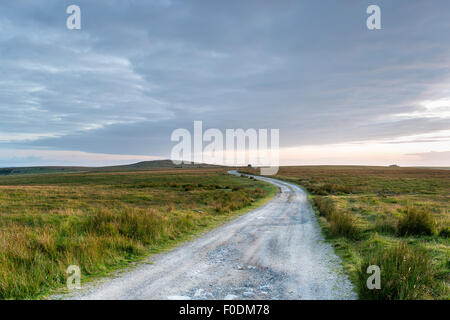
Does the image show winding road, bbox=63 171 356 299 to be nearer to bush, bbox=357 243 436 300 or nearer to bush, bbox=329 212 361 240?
bush, bbox=357 243 436 300

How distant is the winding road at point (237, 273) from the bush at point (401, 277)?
1.83 ft

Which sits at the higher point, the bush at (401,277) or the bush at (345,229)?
the bush at (401,277)

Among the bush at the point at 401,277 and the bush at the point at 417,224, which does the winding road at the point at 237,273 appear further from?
the bush at the point at 417,224

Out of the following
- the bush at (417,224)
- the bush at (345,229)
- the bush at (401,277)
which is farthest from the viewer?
the bush at (345,229)

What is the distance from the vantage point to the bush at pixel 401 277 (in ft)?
15.6

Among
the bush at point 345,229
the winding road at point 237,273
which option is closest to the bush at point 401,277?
the winding road at point 237,273

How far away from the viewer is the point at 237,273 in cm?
667

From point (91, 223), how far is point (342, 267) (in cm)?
1046
